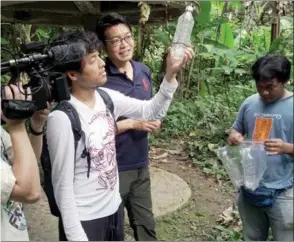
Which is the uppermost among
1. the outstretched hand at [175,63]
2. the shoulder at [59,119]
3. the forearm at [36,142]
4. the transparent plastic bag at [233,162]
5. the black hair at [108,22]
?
the black hair at [108,22]

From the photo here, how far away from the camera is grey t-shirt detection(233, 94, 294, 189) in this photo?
83cm

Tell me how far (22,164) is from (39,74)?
0.16 metres

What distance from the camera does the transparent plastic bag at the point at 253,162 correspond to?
0.87 metres

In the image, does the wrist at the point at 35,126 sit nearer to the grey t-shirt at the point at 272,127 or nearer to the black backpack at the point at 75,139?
the black backpack at the point at 75,139

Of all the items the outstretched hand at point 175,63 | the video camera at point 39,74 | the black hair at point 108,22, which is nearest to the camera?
the video camera at point 39,74

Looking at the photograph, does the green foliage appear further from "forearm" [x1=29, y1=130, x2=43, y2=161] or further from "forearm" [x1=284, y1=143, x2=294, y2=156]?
"forearm" [x1=29, y1=130, x2=43, y2=161]

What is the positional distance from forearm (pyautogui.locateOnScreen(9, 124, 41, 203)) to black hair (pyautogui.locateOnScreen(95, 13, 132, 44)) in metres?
0.29

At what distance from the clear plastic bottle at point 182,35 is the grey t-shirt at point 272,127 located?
155 mm

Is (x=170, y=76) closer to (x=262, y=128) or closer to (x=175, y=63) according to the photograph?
(x=175, y=63)

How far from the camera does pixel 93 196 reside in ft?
3.26

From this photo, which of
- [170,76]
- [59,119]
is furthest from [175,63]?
[59,119]

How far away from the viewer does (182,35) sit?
3.01ft

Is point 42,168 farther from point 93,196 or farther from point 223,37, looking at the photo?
point 223,37

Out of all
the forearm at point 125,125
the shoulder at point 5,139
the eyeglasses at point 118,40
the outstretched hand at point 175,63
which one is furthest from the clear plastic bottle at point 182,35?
the shoulder at point 5,139
